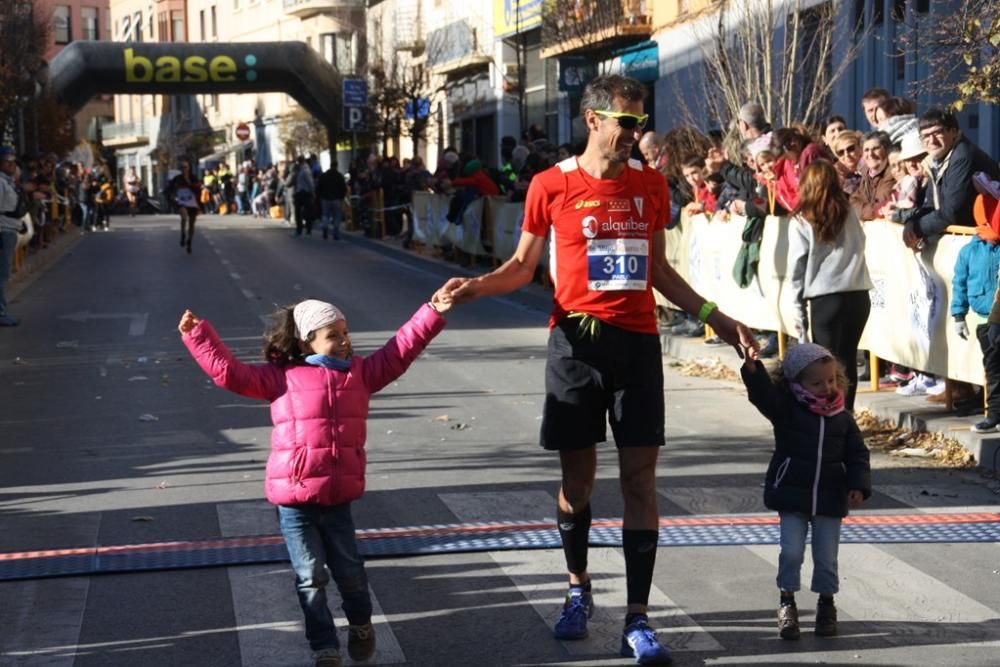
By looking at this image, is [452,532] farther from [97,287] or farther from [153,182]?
[153,182]

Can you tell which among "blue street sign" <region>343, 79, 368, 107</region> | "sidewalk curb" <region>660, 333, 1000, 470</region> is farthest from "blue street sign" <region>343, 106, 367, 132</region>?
"sidewalk curb" <region>660, 333, 1000, 470</region>

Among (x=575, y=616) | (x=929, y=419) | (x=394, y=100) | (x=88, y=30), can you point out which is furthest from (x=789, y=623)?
(x=88, y=30)

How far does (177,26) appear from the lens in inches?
3452

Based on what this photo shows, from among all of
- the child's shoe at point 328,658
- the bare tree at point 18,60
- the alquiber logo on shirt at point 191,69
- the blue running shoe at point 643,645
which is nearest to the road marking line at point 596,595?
the blue running shoe at point 643,645

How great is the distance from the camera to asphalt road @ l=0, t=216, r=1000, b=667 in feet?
19.9

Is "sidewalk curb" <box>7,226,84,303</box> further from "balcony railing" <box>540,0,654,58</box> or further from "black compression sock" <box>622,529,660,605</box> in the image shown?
"black compression sock" <box>622,529,660,605</box>

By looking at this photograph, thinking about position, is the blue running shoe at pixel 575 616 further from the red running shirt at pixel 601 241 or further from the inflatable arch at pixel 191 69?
the inflatable arch at pixel 191 69

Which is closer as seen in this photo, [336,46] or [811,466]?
[811,466]

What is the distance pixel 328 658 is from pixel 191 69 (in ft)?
136

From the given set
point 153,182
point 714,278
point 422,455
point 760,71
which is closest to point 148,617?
point 422,455

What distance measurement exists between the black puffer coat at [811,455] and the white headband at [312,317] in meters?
1.49

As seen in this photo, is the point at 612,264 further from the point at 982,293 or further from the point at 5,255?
the point at 5,255

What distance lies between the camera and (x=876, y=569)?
7094mm

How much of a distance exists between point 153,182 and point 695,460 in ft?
293
